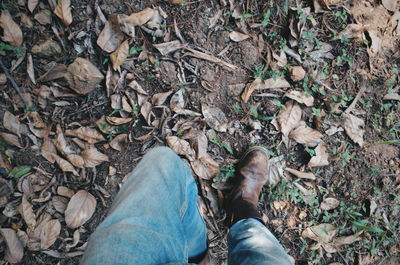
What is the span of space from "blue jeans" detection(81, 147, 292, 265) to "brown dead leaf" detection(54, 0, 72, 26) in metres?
1.07

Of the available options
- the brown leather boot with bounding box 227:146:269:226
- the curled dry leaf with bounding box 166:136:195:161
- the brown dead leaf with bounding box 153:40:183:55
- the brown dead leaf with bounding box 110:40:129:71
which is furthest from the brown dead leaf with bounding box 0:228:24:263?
the brown dead leaf with bounding box 153:40:183:55

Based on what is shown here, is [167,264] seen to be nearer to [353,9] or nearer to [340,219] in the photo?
[340,219]

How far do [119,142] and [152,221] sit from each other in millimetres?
852

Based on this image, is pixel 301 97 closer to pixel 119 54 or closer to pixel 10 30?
pixel 119 54

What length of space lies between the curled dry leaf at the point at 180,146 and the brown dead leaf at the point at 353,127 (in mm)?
1047

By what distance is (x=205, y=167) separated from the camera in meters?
1.92

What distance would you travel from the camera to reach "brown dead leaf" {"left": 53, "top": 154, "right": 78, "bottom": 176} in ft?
6.00

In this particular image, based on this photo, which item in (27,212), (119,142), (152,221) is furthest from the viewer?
(119,142)

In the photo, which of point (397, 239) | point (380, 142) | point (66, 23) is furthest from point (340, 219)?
point (66, 23)

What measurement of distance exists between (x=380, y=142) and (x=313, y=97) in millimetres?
545

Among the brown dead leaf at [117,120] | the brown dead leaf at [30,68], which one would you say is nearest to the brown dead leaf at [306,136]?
the brown dead leaf at [117,120]

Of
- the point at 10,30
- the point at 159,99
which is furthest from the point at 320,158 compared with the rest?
the point at 10,30

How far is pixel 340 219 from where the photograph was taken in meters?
1.94

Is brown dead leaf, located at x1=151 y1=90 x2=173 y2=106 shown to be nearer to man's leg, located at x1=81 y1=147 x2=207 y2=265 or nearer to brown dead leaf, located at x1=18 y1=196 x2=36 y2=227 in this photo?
man's leg, located at x1=81 y1=147 x2=207 y2=265
